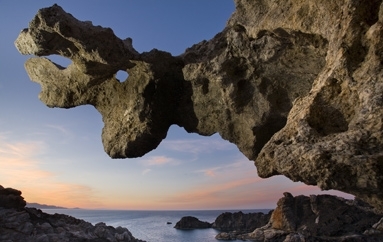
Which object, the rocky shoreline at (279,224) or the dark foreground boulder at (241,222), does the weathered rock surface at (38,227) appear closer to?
the rocky shoreline at (279,224)

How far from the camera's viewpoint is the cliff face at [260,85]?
601cm

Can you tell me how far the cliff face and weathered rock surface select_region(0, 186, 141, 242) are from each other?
7147mm

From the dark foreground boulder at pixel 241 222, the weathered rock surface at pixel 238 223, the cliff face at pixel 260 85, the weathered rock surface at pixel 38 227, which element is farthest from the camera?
the dark foreground boulder at pixel 241 222

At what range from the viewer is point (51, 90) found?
19406mm

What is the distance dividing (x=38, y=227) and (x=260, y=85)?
1667 centimetres

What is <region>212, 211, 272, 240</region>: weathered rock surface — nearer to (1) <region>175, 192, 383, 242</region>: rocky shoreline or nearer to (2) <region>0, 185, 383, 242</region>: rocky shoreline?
(2) <region>0, 185, 383, 242</region>: rocky shoreline

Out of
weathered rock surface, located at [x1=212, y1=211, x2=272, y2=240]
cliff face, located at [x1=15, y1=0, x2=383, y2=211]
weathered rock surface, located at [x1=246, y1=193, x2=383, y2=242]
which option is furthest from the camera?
weathered rock surface, located at [x1=212, y1=211, x2=272, y2=240]

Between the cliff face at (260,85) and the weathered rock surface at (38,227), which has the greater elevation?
the cliff face at (260,85)

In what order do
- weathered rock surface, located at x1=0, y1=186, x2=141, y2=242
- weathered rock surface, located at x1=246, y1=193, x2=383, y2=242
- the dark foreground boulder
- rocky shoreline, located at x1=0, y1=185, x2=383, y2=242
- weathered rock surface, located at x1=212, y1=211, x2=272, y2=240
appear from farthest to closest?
the dark foreground boulder < weathered rock surface, located at x1=212, y1=211, x2=272, y2=240 < weathered rock surface, located at x1=246, y1=193, x2=383, y2=242 < rocky shoreline, located at x1=0, y1=185, x2=383, y2=242 < weathered rock surface, located at x1=0, y1=186, x2=141, y2=242

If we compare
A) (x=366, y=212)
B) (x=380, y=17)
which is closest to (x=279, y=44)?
(x=380, y=17)

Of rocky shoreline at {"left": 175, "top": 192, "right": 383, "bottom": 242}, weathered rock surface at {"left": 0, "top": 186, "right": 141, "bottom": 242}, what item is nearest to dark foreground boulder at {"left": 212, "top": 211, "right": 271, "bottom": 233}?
rocky shoreline at {"left": 175, "top": 192, "right": 383, "bottom": 242}

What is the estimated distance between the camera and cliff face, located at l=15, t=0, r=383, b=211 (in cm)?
601

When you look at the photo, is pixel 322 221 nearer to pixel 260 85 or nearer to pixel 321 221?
pixel 321 221

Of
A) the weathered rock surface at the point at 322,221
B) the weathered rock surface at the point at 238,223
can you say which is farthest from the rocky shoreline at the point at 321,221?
the weathered rock surface at the point at 238,223
